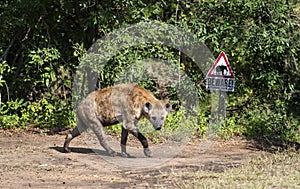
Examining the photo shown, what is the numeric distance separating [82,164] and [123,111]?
1.09 m

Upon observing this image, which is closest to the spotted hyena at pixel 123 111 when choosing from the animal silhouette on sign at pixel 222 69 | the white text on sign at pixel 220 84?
the white text on sign at pixel 220 84

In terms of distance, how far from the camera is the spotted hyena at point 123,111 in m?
9.09

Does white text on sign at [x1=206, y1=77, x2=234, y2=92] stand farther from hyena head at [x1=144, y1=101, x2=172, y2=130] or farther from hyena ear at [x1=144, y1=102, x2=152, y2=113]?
hyena ear at [x1=144, y1=102, x2=152, y2=113]

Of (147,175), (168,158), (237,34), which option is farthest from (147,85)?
(147,175)

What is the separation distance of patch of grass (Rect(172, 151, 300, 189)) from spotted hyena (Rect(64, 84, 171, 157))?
57.9 inches

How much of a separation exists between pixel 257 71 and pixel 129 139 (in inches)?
142

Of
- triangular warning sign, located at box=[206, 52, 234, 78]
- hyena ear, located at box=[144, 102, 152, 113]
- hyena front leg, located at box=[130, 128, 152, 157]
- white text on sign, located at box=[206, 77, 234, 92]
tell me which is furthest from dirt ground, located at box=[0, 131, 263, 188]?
triangular warning sign, located at box=[206, 52, 234, 78]

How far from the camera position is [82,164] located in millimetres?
8664

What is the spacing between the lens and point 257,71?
13.2 metres

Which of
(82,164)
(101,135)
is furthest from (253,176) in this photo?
(101,135)

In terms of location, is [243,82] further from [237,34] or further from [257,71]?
[237,34]

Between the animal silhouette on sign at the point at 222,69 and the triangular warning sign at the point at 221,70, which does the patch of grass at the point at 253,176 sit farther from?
the animal silhouette on sign at the point at 222,69

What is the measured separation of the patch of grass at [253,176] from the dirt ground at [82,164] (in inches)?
11.5

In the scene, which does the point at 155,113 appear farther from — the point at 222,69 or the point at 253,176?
the point at 253,176
